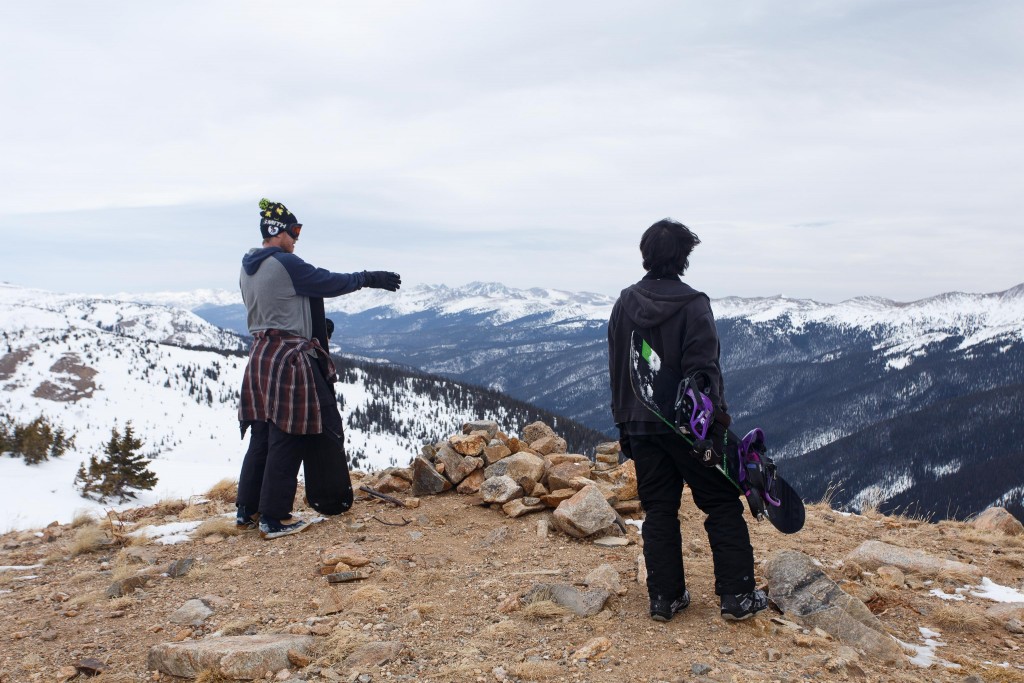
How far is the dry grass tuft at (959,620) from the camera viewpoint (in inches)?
188

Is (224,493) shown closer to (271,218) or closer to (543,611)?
(271,218)

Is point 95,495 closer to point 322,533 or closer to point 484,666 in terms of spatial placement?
point 322,533

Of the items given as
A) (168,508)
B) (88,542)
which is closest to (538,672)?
(88,542)

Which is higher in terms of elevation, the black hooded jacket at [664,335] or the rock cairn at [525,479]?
the black hooded jacket at [664,335]

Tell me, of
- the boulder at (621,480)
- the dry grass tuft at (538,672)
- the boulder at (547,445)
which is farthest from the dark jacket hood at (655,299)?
the boulder at (547,445)

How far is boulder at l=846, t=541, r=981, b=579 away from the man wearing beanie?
550 cm

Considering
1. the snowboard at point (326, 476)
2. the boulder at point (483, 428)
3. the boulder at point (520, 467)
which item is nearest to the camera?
the snowboard at point (326, 476)

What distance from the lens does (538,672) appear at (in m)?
3.86

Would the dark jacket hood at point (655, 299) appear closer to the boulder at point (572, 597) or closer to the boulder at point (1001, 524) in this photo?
the boulder at point (572, 597)

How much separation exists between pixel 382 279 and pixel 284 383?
1.50 metres

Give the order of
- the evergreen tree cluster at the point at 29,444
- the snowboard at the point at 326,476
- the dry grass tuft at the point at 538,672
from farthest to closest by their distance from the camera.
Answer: the evergreen tree cluster at the point at 29,444 < the snowboard at the point at 326,476 < the dry grass tuft at the point at 538,672

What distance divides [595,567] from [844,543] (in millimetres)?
3226

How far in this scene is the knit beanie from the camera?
6.50 meters

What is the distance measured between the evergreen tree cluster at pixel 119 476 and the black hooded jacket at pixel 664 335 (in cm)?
4027
